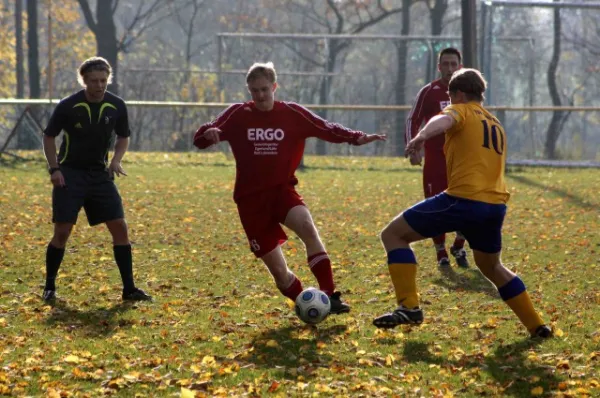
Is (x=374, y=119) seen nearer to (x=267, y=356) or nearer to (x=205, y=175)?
(x=205, y=175)

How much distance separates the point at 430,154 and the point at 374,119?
86.6ft

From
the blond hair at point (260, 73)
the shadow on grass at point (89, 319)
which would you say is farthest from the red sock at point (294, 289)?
the blond hair at point (260, 73)

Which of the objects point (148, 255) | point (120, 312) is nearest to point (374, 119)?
point (148, 255)

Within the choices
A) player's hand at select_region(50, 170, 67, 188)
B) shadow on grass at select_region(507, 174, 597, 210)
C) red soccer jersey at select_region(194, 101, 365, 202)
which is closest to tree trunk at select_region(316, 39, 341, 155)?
shadow on grass at select_region(507, 174, 597, 210)

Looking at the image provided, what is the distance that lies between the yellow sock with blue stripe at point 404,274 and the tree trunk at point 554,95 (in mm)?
21827

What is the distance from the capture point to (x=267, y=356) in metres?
6.73

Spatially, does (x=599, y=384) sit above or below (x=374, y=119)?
below

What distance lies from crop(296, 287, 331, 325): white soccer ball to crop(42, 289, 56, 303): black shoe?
8.17 feet

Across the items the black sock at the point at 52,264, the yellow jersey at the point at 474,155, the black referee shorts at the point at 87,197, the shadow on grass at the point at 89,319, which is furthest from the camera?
the black sock at the point at 52,264

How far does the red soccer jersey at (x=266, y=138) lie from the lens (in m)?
7.75

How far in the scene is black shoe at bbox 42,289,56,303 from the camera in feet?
29.3

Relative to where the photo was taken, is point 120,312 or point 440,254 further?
point 440,254

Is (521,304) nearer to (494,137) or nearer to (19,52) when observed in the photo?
(494,137)

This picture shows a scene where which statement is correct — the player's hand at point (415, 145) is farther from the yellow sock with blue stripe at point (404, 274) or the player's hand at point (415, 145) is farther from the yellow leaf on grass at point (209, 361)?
the yellow leaf on grass at point (209, 361)
